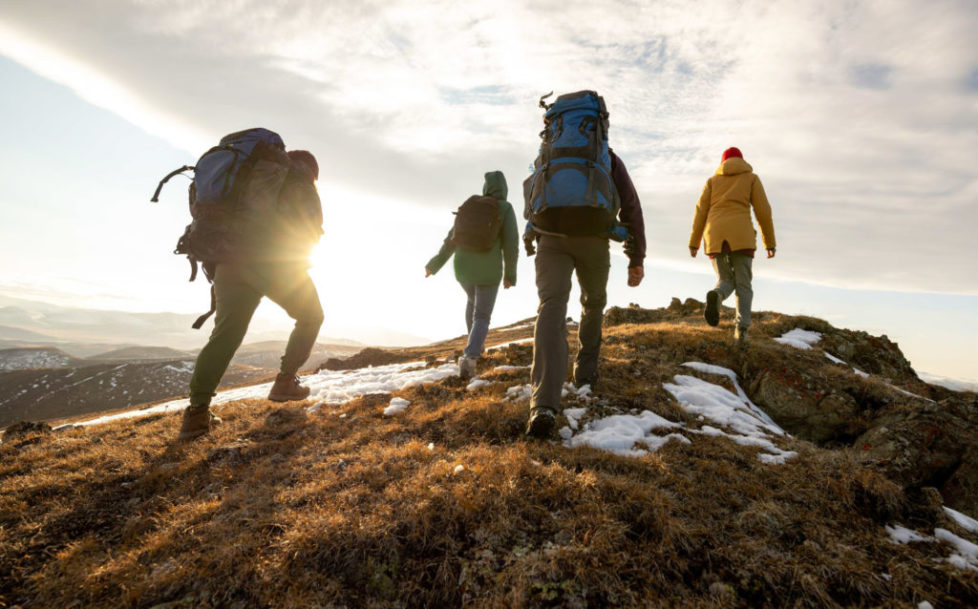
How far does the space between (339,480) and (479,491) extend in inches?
53.5

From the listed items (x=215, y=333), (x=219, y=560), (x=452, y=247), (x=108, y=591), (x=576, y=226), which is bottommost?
(x=108, y=591)

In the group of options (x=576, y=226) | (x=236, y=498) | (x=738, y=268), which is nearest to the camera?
(x=236, y=498)

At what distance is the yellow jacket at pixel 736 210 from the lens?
7617 mm

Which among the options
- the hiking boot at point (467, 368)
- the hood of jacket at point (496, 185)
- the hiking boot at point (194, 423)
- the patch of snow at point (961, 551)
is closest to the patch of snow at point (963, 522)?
the patch of snow at point (961, 551)

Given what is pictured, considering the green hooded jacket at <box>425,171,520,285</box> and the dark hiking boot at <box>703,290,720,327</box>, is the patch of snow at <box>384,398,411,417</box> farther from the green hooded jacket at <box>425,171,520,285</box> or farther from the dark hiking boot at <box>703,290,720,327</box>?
the dark hiking boot at <box>703,290,720,327</box>

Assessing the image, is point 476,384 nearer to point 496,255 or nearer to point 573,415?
point 573,415

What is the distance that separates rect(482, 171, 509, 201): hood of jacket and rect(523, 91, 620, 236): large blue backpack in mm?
2878

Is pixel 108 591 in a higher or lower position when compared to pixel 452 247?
lower

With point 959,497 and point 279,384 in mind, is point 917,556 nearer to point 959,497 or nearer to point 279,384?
point 959,497

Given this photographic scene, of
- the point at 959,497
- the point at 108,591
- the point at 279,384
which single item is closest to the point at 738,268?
the point at 959,497

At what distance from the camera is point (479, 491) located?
288cm

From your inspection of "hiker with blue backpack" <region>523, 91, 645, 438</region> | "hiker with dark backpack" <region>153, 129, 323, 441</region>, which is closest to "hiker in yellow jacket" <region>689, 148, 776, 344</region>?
"hiker with blue backpack" <region>523, 91, 645, 438</region>

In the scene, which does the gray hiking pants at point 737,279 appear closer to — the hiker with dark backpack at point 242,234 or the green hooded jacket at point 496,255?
the green hooded jacket at point 496,255

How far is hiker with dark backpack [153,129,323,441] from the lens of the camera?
482cm
